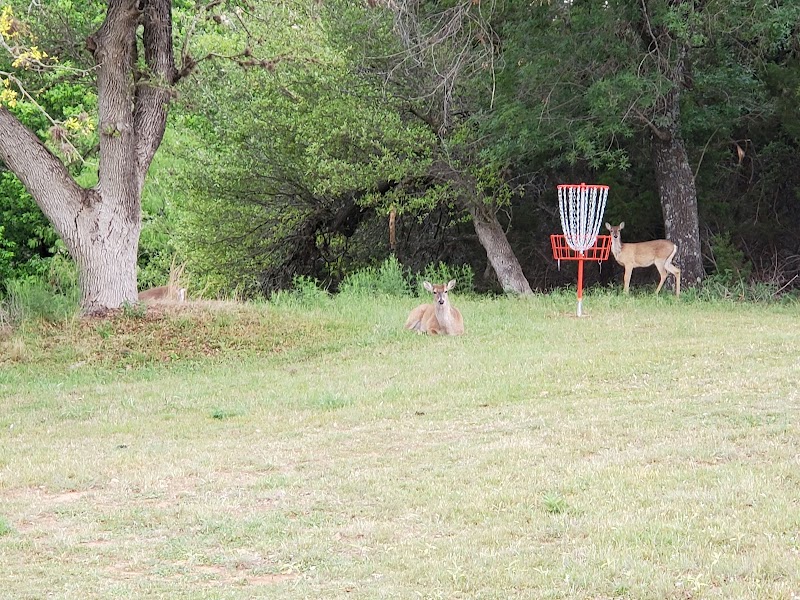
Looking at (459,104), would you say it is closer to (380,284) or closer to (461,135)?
(461,135)

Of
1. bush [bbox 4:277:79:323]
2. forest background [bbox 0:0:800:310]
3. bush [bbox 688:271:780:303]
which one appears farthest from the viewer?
bush [bbox 688:271:780:303]

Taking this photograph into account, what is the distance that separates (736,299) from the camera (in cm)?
1928

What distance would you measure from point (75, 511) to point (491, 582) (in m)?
3.15

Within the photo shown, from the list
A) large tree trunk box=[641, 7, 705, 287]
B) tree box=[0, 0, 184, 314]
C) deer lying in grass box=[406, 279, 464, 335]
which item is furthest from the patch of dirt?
large tree trunk box=[641, 7, 705, 287]

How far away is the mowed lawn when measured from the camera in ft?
19.2

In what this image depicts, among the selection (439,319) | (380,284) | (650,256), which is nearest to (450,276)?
(380,284)

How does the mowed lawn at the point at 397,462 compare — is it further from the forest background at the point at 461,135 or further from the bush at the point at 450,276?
the bush at the point at 450,276

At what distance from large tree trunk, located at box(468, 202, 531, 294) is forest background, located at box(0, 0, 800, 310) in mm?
49

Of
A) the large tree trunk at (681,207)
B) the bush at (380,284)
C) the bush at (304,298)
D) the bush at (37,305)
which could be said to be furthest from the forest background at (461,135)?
the bush at (304,298)

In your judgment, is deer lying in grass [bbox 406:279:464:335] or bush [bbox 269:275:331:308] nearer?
deer lying in grass [bbox 406:279:464:335]

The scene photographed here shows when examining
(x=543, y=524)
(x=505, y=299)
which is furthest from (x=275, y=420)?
(x=505, y=299)

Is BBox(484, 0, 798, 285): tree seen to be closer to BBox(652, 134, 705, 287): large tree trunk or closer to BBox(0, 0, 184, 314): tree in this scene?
BBox(652, 134, 705, 287): large tree trunk

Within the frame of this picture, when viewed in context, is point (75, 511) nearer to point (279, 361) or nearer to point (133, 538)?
point (133, 538)

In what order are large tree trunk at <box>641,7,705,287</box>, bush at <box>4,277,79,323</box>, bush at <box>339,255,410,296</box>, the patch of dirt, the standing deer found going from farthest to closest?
bush at <box>339,255,410,296</box>
the standing deer
large tree trunk at <box>641,7,705,287</box>
bush at <box>4,277,79,323</box>
the patch of dirt
